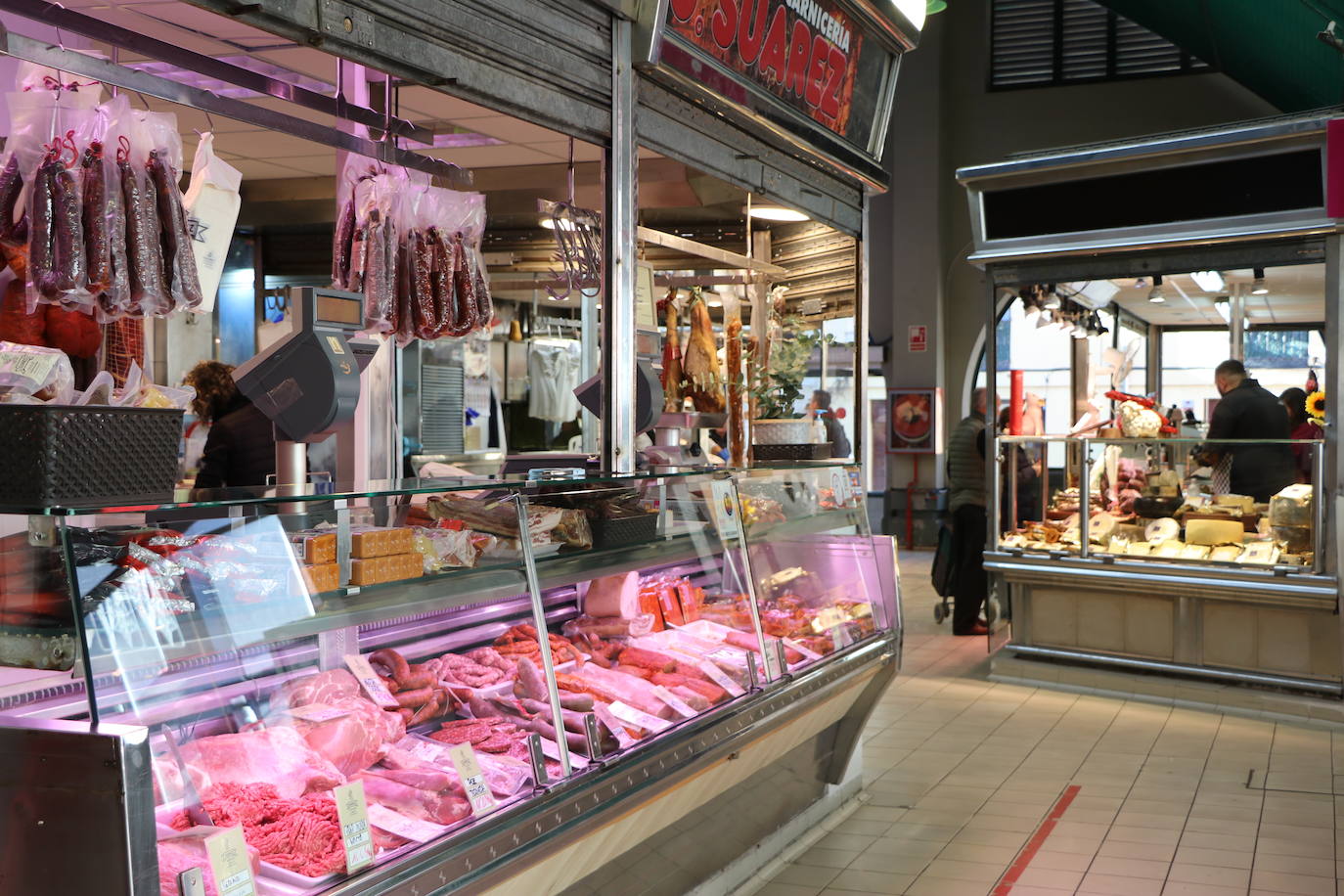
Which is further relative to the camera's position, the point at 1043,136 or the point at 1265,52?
the point at 1043,136

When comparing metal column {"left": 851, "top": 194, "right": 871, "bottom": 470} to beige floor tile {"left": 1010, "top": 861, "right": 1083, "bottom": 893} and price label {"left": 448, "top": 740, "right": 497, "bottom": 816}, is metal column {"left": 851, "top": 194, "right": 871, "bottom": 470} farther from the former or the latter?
price label {"left": 448, "top": 740, "right": 497, "bottom": 816}

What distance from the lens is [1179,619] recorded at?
681cm

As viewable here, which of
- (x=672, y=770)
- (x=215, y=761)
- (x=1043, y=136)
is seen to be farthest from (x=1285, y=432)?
(x=1043, y=136)

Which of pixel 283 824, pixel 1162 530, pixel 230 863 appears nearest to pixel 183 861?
pixel 230 863

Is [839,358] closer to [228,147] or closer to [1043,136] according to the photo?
[1043,136]

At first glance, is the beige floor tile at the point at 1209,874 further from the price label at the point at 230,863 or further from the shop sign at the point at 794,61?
the price label at the point at 230,863

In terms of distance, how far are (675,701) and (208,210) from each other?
1.69 meters

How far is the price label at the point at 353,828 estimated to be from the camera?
1.95 meters

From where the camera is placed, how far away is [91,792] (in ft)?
5.16

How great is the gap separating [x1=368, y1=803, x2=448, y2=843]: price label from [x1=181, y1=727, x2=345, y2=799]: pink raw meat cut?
0.41 feet

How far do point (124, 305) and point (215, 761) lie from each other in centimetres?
91

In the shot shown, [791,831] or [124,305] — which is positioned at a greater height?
[124,305]

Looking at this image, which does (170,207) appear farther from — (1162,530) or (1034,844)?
(1162,530)

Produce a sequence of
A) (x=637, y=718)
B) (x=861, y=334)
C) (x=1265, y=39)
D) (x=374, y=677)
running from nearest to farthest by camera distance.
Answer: (x=374, y=677)
(x=637, y=718)
(x=861, y=334)
(x=1265, y=39)
